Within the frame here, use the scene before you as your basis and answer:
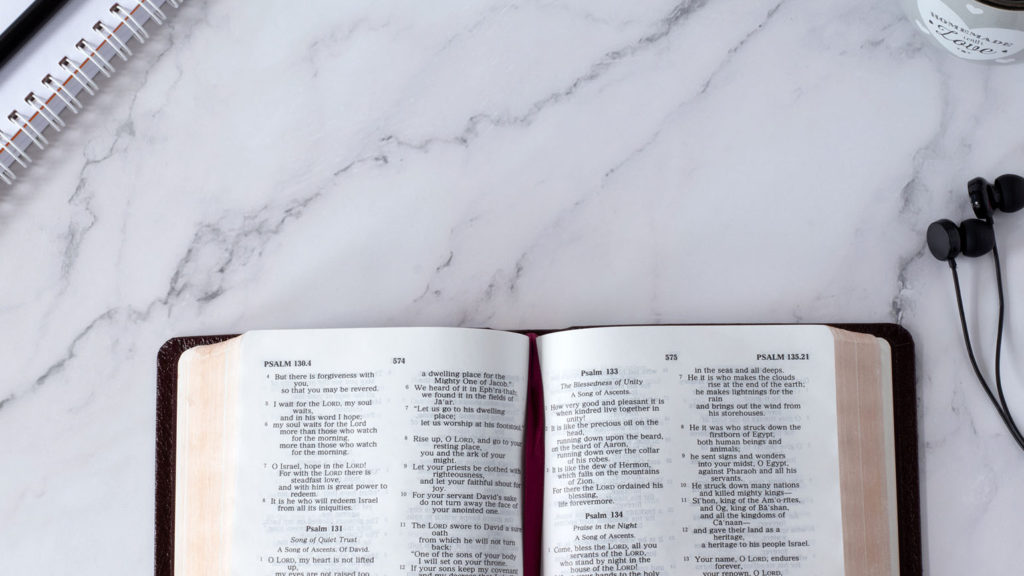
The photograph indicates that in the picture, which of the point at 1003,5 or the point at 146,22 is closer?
the point at 1003,5

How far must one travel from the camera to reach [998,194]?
2.19 ft

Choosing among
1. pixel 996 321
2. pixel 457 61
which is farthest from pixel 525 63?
pixel 996 321

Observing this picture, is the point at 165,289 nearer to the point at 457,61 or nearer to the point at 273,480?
the point at 273,480

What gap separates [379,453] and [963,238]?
46cm

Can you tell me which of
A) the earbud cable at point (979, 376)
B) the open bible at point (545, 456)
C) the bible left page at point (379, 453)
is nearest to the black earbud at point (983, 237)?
the earbud cable at point (979, 376)

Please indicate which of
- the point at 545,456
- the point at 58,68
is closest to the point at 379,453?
the point at 545,456

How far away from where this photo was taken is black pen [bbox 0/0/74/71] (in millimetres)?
690

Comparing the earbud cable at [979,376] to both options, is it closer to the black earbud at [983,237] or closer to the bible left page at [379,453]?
the black earbud at [983,237]

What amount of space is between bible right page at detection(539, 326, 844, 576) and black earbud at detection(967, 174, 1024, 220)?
0.16 m

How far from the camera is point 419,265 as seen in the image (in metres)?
0.69

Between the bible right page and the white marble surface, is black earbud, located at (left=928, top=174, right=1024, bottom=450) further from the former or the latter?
the bible right page

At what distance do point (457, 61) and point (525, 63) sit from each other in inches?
2.2

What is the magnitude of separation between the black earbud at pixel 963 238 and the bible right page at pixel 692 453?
121 millimetres

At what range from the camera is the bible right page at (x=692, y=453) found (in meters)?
0.61
